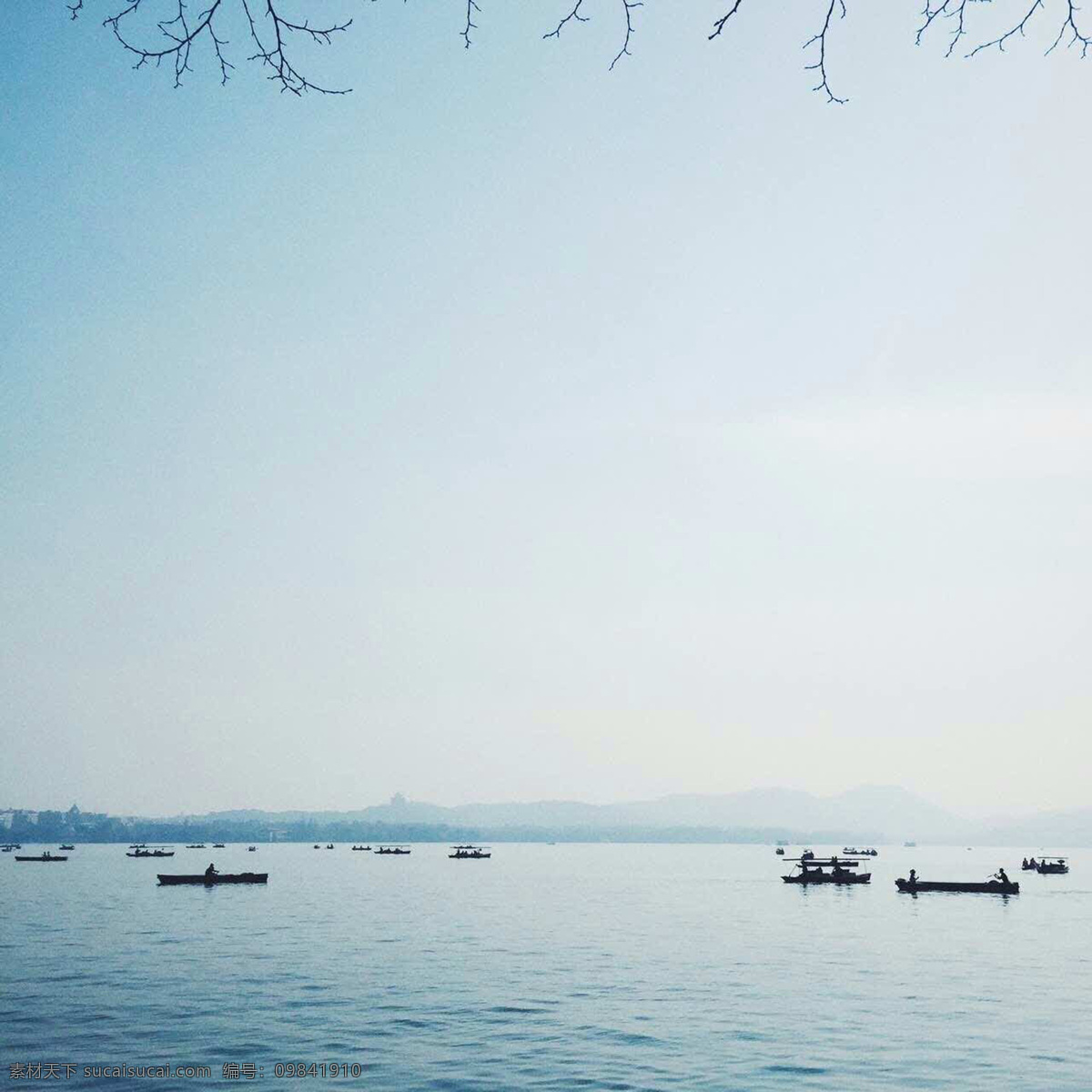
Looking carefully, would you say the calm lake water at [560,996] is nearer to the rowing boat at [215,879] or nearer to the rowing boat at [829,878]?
the rowing boat at [215,879]

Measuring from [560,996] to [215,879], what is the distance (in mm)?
78346

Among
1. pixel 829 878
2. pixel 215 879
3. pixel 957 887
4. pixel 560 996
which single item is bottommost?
pixel 215 879

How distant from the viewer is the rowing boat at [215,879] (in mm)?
100250

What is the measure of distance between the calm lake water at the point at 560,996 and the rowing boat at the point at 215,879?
89.6ft

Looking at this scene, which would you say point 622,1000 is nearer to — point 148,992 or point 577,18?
point 148,992

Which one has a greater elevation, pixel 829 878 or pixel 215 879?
pixel 829 878

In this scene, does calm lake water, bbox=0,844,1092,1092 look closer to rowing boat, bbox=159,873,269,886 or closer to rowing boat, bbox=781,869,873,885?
rowing boat, bbox=159,873,269,886

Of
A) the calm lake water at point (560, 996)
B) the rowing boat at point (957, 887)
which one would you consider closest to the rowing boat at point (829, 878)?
the rowing boat at point (957, 887)

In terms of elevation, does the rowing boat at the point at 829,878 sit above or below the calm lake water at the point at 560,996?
below

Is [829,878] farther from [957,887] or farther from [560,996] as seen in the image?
[560,996]

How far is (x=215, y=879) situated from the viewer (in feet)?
332

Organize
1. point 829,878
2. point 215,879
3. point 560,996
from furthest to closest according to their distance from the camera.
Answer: point 829,878 → point 215,879 → point 560,996

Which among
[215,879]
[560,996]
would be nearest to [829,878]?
[215,879]

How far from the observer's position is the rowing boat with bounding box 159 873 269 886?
100 meters
